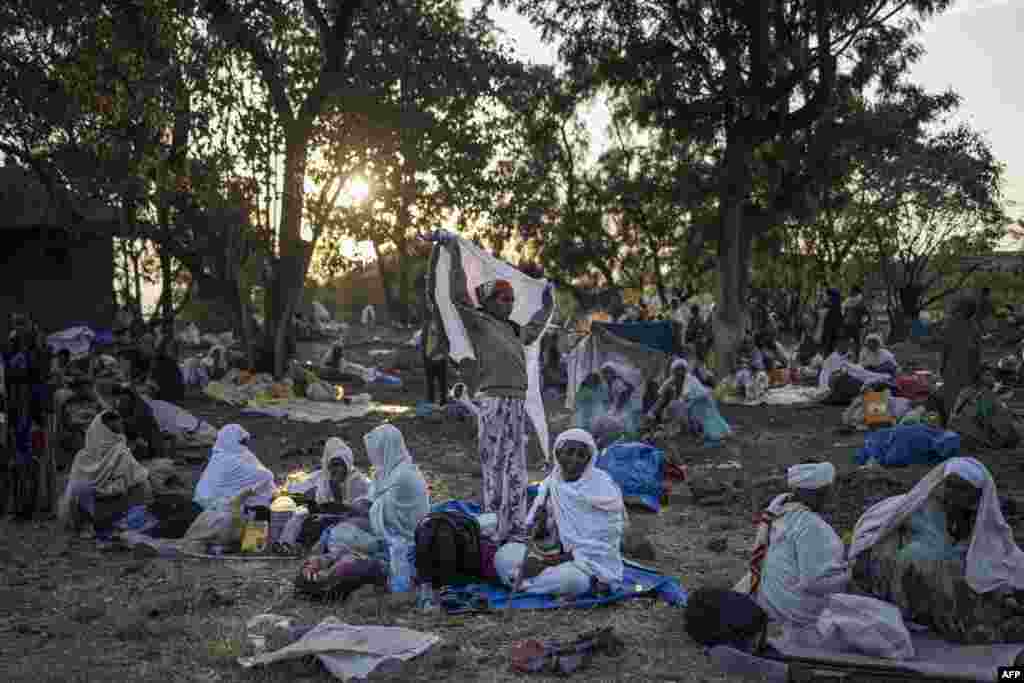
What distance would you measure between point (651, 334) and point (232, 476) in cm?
802

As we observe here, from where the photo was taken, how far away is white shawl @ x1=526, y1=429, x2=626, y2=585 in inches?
222

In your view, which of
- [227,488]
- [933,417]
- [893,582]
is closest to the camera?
[893,582]

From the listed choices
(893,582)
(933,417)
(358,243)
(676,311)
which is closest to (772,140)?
(676,311)

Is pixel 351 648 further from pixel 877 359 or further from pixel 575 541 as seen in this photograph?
pixel 877 359

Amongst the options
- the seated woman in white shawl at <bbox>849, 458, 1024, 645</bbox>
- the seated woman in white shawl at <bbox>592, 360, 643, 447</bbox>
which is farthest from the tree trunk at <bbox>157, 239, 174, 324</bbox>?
the seated woman in white shawl at <bbox>849, 458, 1024, 645</bbox>

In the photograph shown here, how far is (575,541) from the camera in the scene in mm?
5652

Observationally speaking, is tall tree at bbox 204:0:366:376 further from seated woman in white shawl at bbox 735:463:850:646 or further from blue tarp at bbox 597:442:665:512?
seated woman in white shawl at bbox 735:463:850:646

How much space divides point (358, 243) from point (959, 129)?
1518 centimetres

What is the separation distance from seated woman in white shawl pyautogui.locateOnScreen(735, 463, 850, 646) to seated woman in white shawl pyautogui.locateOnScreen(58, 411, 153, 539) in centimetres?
476

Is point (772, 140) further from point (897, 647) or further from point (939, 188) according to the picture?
point (897, 647)

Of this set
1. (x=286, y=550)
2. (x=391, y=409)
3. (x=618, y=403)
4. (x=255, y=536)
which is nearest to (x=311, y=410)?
(x=391, y=409)

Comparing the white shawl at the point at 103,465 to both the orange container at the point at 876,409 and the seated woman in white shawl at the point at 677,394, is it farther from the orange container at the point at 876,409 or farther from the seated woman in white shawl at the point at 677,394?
the orange container at the point at 876,409

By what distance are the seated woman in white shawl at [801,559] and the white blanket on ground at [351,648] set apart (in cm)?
162

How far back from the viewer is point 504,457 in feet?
21.4
